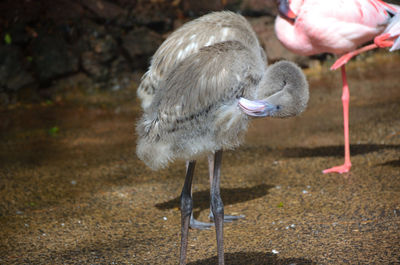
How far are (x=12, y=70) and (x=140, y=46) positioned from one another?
220 centimetres

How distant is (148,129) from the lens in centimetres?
275

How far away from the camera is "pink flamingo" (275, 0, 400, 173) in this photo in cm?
473

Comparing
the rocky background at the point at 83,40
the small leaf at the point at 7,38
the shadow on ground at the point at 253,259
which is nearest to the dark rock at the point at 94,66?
the rocky background at the point at 83,40

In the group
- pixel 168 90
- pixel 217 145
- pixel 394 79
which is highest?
pixel 168 90

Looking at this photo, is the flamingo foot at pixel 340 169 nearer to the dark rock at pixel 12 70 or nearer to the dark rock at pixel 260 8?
the dark rock at pixel 260 8

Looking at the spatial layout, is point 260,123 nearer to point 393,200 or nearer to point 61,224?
point 393,200

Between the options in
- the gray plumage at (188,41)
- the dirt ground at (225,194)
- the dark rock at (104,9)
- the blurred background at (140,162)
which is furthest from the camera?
the dark rock at (104,9)

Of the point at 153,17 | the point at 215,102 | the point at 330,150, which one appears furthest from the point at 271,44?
the point at 215,102

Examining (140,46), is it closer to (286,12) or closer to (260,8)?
(260,8)

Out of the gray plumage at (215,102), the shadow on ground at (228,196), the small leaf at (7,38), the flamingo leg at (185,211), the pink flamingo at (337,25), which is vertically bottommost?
the shadow on ground at (228,196)

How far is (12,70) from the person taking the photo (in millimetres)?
8320

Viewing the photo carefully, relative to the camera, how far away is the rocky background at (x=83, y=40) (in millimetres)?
8461

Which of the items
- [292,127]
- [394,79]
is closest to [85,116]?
[292,127]

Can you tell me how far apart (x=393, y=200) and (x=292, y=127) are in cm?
256
